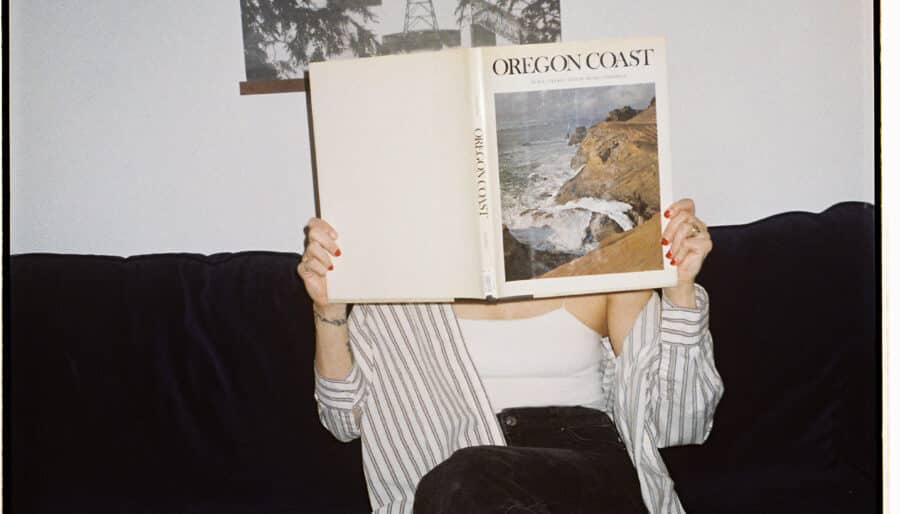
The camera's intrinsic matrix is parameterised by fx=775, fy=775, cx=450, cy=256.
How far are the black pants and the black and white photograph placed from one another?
0.78 m

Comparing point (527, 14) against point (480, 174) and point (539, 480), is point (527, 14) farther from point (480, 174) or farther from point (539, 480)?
point (539, 480)

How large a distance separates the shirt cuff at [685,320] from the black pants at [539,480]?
0.18 metres

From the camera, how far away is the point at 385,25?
1.47 metres

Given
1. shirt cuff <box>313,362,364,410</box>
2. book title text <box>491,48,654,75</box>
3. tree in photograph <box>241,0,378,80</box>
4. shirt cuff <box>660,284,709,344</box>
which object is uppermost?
tree in photograph <box>241,0,378,80</box>

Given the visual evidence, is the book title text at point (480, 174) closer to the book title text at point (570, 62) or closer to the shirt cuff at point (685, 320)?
the book title text at point (570, 62)

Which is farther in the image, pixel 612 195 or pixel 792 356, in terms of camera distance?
pixel 792 356

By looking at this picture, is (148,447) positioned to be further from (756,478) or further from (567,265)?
(756,478)

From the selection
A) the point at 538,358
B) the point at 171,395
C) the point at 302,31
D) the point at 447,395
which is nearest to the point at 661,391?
the point at 538,358

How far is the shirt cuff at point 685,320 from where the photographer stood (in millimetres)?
1042

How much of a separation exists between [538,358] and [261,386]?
1.58 feet

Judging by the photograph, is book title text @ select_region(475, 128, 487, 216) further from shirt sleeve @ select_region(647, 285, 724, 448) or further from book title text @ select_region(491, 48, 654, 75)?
shirt sleeve @ select_region(647, 285, 724, 448)

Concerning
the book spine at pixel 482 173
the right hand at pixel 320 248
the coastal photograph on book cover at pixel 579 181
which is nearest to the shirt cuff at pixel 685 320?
the coastal photograph on book cover at pixel 579 181

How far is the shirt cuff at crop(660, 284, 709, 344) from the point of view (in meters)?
1.04

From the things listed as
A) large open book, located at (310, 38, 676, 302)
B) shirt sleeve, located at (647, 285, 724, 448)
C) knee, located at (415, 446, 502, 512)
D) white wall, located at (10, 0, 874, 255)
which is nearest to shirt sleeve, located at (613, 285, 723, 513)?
shirt sleeve, located at (647, 285, 724, 448)
